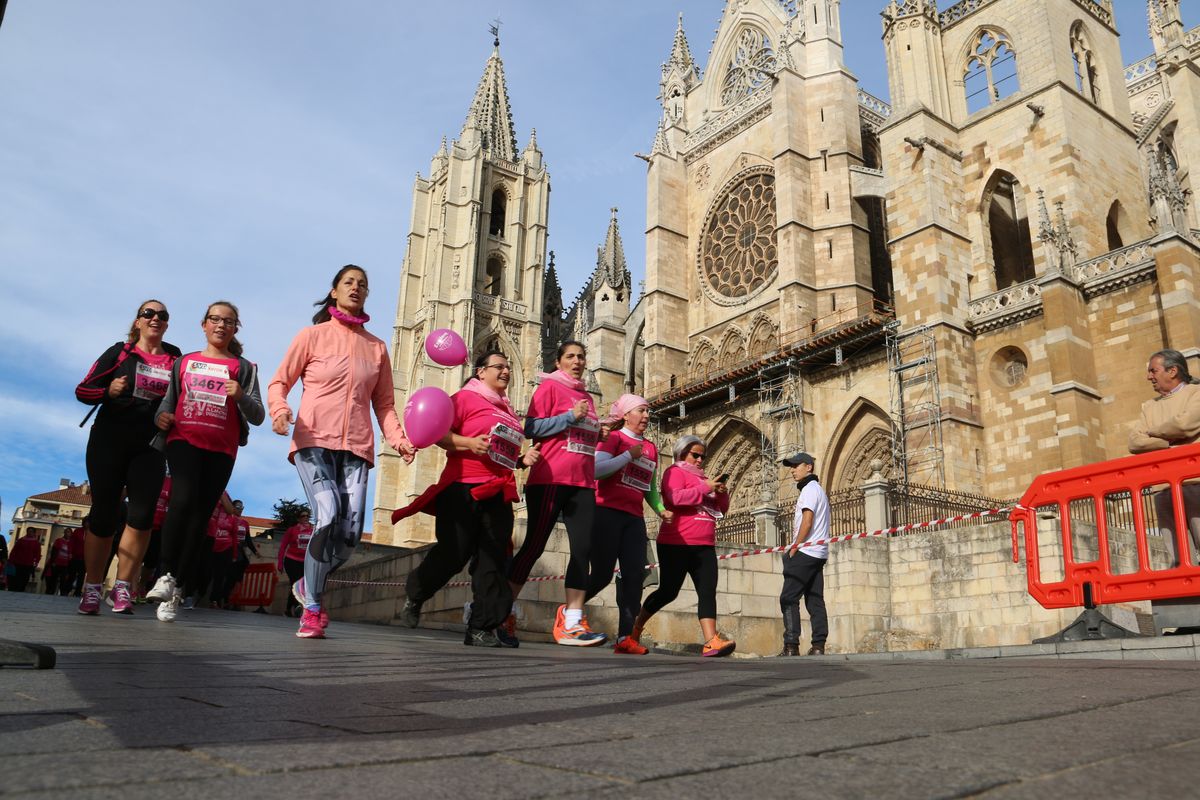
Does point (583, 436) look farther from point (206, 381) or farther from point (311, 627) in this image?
point (206, 381)

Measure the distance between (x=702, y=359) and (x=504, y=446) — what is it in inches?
867

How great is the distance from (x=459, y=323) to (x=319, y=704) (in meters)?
37.9

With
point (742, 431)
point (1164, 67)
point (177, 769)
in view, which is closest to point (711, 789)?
point (177, 769)

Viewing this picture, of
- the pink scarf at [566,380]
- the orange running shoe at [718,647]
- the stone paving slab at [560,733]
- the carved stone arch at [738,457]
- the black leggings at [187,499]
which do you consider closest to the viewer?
the stone paving slab at [560,733]

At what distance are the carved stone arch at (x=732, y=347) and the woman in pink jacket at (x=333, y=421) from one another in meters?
20.7

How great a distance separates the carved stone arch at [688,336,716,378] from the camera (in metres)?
26.8

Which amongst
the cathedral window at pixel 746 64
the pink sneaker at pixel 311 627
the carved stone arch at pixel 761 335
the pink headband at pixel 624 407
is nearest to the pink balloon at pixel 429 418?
the pink sneaker at pixel 311 627

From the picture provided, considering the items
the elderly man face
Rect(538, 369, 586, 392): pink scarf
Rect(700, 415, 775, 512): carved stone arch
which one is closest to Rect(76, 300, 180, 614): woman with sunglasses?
Rect(538, 369, 586, 392): pink scarf

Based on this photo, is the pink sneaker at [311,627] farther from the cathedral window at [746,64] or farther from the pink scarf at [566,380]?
the cathedral window at [746,64]

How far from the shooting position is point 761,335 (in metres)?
25.4

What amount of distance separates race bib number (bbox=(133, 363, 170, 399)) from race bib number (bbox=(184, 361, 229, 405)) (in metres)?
0.27

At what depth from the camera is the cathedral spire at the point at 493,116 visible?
45.0 m

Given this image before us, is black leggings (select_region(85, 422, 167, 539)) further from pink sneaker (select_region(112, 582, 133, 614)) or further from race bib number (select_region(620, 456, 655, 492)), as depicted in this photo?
race bib number (select_region(620, 456, 655, 492))

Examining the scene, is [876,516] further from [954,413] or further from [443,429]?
[443,429]
